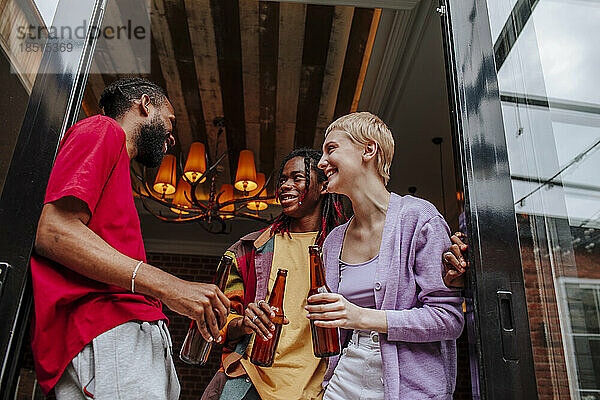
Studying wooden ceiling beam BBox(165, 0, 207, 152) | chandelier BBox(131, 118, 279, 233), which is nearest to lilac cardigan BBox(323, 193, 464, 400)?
wooden ceiling beam BBox(165, 0, 207, 152)

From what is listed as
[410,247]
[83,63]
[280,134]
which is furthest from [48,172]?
[280,134]

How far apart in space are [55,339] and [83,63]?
2.25 feet

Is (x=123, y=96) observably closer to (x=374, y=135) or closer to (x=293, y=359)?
(x=374, y=135)

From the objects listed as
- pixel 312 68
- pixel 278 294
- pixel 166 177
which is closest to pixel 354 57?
pixel 312 68

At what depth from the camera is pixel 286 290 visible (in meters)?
1.84

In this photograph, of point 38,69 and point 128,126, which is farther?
point 128,126

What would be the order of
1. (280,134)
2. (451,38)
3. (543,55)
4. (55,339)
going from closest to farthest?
(55,339) < (543,55) < (451,38) < (280,134)

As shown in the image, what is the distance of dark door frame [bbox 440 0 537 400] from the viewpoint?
1097 millimetres

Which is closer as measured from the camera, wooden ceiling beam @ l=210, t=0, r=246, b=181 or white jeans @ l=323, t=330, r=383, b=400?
white jeans @ l=323, t=330, r=383, b=400

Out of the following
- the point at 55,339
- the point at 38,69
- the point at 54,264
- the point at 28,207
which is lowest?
the point at 55,339

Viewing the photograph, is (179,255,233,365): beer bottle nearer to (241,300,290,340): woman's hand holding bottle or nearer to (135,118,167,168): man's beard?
(241,300,290,340): woman's hand holding bottle

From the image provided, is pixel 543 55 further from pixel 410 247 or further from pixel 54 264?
pixel 54 264

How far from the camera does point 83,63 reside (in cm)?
137

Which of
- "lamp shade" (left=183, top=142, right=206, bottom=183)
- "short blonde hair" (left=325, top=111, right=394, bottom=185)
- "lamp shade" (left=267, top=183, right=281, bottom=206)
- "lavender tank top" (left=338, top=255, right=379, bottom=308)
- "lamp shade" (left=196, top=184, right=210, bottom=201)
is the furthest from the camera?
"lamp shade" (left=196, top=184, right=210, bottom=201)
